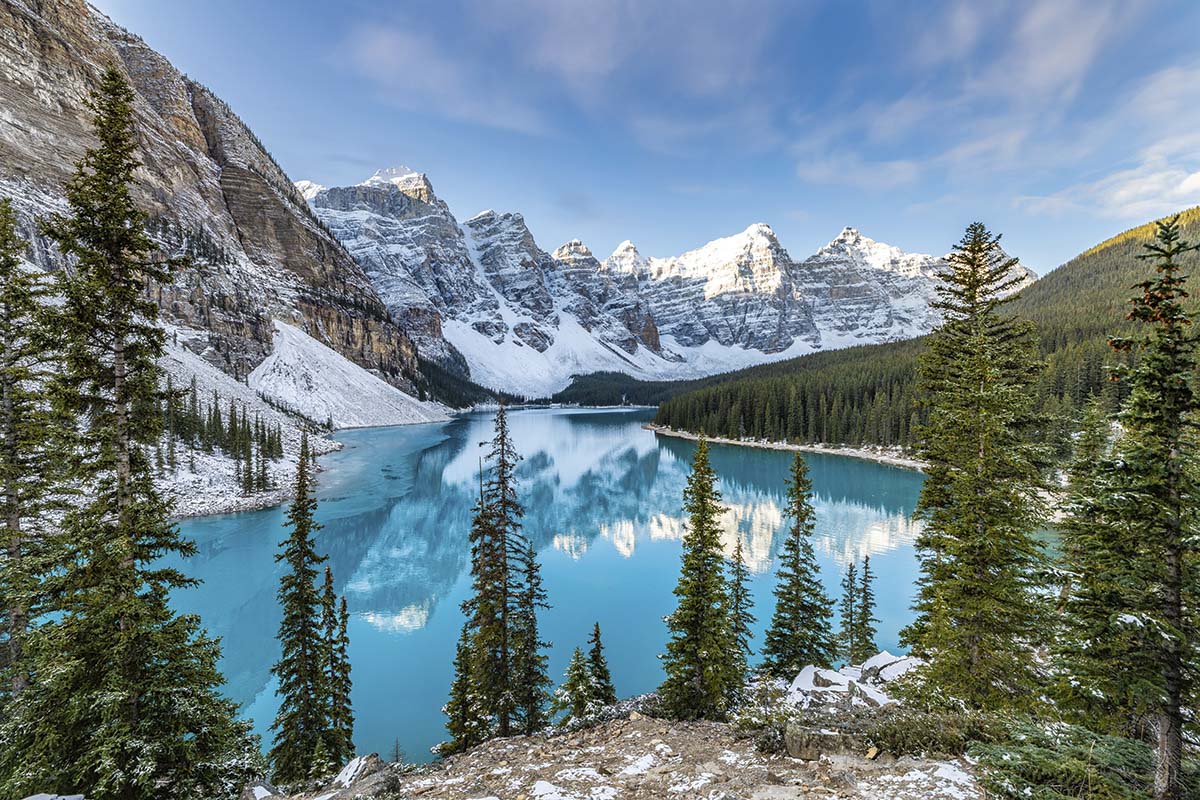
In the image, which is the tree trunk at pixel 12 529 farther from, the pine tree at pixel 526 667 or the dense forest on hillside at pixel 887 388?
the dense forest on hillside at pixel 887 388

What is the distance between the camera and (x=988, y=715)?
310 inches

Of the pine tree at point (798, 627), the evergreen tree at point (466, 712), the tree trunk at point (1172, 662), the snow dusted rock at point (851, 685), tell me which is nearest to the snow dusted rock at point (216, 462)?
the evergreen tree at point (466, 712)

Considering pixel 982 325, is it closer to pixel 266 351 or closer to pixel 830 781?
pixel 830 781

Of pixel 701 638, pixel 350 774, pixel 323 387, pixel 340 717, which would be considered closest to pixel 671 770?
pixel 701 638

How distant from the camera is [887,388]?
83.6 meters

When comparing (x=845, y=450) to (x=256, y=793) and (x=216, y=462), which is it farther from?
(x=256, y=793)

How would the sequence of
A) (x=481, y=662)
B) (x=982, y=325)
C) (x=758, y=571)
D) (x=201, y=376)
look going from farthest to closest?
(x=201, y=376) < (x=758, y=571) < (x=481, y=662) < (x=982, y=325)

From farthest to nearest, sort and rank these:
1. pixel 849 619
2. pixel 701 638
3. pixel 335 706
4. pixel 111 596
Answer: pixel 849 619 < pixel 335 706 < pixel 701 638 < pixel 111 596

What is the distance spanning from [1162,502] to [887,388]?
8872cm

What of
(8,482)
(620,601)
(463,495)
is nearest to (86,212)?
(8,482)

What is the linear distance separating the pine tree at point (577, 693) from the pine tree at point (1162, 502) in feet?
38.5

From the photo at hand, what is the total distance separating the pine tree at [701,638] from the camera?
1286 centimetres

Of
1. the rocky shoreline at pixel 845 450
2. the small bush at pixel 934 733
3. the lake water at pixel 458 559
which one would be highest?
the small bush at pixel 934 733

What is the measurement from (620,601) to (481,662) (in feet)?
46.8
